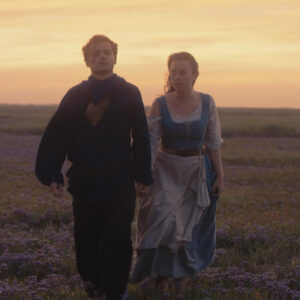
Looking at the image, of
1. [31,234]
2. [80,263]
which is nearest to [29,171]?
[31,234]

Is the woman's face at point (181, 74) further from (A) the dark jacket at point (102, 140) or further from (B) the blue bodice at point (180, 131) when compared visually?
(A) the dark jacket at point (102, 140)

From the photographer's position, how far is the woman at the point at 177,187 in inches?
227

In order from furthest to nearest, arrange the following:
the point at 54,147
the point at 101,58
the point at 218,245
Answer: the point at 218,245, the point at 54,147, the point at 101,58

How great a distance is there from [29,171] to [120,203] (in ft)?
41.3

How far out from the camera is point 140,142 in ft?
17.7

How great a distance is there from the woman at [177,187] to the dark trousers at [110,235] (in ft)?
1.40

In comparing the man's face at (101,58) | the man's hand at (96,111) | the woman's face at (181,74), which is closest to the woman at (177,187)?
the woman's face at (181,74)

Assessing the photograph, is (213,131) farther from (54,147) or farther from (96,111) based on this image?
(54,147)

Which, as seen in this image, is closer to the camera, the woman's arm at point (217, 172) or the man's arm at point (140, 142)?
the man's arm at point (140, 142)

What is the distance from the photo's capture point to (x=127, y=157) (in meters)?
5.37

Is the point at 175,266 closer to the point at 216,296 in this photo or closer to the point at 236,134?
the point at 216,296

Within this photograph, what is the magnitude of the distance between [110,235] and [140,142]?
2.73ft

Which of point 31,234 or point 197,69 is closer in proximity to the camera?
point 197,69

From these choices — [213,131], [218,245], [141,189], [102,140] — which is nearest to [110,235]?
[141,189]
